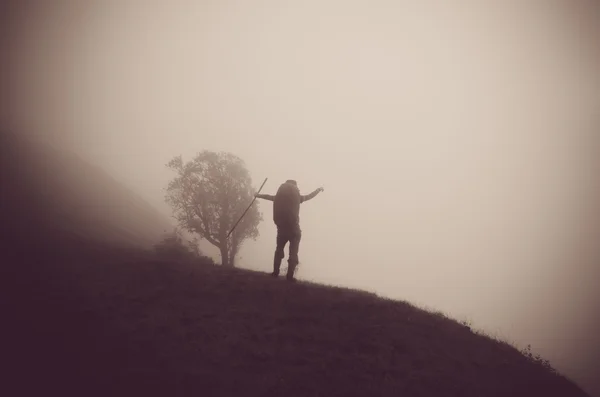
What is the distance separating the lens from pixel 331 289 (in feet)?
46.4

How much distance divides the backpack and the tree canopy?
15225mm

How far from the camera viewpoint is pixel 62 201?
3338 centimetres

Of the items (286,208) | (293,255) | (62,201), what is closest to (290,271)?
(293,255)

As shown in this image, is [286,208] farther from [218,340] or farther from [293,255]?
[218,340]

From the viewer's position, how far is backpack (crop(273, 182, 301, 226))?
50.0ft

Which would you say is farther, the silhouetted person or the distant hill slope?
the distant hill slope

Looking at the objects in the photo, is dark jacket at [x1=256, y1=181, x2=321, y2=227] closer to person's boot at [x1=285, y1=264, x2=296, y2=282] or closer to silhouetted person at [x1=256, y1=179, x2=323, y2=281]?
silhouetted person at [x1=256, y1=179, x2=323, y2=281]

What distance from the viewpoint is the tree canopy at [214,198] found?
29516 millimetres

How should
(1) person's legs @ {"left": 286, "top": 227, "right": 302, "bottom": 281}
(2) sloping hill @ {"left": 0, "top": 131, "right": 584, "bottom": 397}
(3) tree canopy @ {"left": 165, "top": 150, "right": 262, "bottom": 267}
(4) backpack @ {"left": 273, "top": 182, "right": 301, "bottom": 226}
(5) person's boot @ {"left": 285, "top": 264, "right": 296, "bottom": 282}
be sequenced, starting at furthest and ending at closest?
(3) tree canopy @ {"left": 165, "top": 150, "right": 262, "bottom": 267} < (4) backpack @ {"left": 273, "top": 182, "right": 301, "bottom": 226} < (1) person's legs @ {"left": 286, "top": 227, "right": 302, "bottom": 281} < (5) person's boot @ {"left": 285, "top": 264, "right": 296, "bottom": 282} < (2) sloping hill @ {"left": 0, "top": 131, "right": 584, "bottom": 397}

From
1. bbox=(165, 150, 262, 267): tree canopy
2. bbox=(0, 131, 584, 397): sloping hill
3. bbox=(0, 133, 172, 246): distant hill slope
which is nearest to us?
bbox=(0, 131, 584, 397): sloping hill

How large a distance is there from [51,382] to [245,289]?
720 cm

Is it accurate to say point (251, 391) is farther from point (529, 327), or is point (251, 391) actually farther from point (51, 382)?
point (529, 327)

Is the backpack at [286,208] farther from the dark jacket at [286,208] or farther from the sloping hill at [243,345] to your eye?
the sloping hill at [243,345]

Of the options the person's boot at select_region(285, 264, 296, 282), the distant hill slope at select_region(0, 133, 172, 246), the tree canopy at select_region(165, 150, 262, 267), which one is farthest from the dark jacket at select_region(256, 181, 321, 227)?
the distant hill slope at select_region(0, 133, 172, 246)
